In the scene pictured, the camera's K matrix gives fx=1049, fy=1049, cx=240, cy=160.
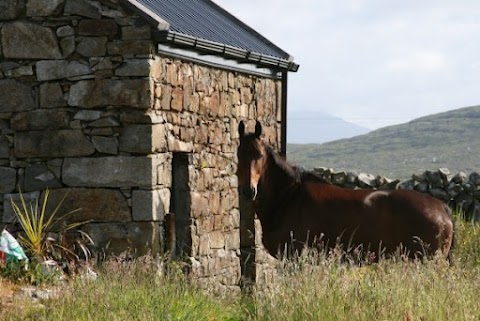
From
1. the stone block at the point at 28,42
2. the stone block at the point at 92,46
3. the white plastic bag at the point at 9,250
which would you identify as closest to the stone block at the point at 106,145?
the stone block at the point at 92,46

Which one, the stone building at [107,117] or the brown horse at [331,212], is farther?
the brown horse at [331,212]

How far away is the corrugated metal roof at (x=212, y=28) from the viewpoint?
1459cm

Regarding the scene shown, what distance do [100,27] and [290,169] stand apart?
10.8ft

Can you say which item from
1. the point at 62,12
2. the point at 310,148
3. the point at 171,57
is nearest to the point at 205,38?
the point at 171,57

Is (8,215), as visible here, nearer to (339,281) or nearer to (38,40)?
(38,40)

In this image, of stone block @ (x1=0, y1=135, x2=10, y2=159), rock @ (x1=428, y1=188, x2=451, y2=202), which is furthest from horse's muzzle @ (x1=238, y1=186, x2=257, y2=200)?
rock @ (x1=428, y1=188, x2=451, y2=202)

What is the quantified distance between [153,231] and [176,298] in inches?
97.0

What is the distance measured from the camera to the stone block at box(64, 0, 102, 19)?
13266 millimetres

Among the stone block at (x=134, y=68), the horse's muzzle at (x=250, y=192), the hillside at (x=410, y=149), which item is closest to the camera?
the stone block at (x=134, y=68)

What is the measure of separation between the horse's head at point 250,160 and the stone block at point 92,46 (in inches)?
84.6

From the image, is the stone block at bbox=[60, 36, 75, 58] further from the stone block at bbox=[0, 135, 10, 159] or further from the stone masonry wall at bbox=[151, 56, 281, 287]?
the stone block at bbox=[0, 135, 10, 159]

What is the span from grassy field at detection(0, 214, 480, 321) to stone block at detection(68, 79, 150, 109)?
8.48 ft

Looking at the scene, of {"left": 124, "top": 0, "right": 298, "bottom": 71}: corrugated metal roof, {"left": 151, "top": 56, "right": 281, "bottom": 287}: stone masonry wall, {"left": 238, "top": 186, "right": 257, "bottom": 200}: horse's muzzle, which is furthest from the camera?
{"left": 124, "top": 0, "right": 298, "bottom": 71}: corrugated metal roof

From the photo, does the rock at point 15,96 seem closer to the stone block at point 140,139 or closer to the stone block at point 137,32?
the stone block at point 140,139
